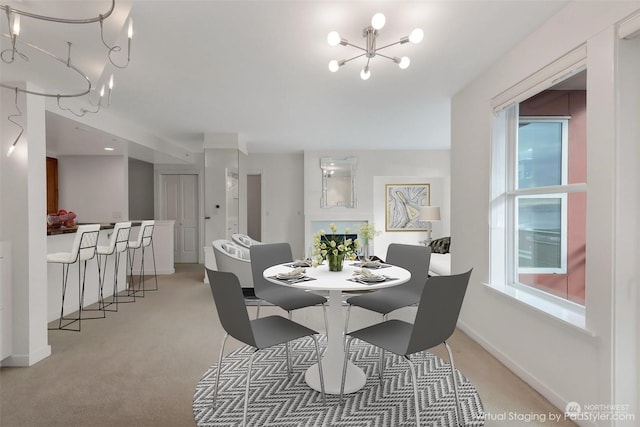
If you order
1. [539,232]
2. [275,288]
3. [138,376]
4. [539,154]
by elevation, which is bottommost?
[138,376]

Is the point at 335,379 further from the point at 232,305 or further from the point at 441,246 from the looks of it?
the point at 441,246

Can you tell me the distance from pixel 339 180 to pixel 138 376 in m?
5.56

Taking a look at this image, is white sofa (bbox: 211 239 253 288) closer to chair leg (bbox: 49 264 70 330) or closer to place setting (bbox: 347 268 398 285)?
chair leg (bbox: 49 264 70 330)

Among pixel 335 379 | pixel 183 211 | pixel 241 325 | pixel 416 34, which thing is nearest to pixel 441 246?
pixel 335 379

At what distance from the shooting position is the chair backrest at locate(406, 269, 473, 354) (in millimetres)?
1786

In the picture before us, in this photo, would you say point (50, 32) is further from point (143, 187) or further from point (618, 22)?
point (143, 187)

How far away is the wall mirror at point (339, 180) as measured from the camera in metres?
7.45

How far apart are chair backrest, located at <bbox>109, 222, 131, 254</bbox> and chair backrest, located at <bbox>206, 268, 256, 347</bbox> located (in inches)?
111

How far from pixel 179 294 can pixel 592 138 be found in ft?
16.0

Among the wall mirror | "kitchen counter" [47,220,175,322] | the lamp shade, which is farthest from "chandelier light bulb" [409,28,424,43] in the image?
the wall mirror

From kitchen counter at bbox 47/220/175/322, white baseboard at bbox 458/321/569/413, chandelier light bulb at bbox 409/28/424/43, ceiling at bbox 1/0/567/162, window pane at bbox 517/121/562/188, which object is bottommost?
white baseboard at bbox 458/321/569/413

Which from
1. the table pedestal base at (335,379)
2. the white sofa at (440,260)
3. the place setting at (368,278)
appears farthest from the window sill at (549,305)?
the white sofa at (440,260)

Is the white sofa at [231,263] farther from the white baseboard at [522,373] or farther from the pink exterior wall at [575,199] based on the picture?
the pink exterior wall at [575,199]

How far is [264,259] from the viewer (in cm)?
307
